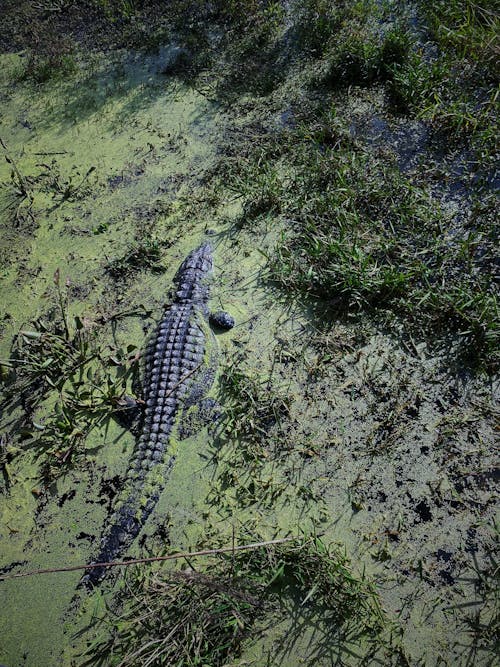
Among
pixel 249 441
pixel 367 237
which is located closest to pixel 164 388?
pixel 249 441

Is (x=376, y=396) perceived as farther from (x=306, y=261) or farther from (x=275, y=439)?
(x=306, y=261)

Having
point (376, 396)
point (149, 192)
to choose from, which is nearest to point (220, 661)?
point (376, 396)

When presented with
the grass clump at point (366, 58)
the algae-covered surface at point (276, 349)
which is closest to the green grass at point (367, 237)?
the algae-covered surface at point (276, 349)

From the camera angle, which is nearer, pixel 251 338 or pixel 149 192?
pixel 251 338

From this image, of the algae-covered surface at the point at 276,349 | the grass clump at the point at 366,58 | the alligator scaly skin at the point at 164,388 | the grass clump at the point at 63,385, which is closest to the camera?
the algae-covered surface at the point at 276,349

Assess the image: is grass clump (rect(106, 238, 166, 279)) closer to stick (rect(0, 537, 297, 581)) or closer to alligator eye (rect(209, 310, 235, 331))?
alligator eye (rect(209, 310, 235, 331))

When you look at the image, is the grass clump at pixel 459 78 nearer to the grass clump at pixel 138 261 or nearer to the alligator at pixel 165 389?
the alligator at pixel 165 389
